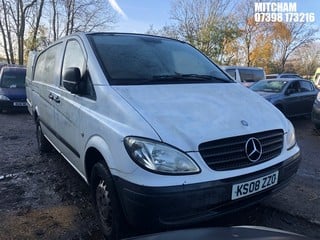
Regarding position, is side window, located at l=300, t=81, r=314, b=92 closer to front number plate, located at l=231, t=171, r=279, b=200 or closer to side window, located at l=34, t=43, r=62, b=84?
side window, located at l=34, t=43, r=62, b=84

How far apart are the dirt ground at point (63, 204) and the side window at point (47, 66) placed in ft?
4.36

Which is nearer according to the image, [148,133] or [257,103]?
[148,133]

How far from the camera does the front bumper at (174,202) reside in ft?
7.89

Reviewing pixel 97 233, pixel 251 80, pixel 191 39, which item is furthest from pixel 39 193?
pixel 191 39

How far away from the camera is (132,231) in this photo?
2793 mm

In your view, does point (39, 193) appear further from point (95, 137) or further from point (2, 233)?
point (95, 137)

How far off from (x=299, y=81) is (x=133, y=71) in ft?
28.5

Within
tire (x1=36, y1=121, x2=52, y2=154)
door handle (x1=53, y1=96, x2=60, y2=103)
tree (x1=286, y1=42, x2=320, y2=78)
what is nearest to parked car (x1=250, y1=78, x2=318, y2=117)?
tire (x1=36, y1=121, x2=52, y2=154)

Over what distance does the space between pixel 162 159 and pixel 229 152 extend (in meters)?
0.54

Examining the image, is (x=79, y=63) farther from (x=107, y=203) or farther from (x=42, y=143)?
(x=42, y=143)

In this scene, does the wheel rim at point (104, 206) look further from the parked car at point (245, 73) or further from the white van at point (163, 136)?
the parked car at point (245, 73)

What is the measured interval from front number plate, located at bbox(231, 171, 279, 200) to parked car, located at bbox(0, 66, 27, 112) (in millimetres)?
10602

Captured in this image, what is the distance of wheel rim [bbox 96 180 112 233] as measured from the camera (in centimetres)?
290

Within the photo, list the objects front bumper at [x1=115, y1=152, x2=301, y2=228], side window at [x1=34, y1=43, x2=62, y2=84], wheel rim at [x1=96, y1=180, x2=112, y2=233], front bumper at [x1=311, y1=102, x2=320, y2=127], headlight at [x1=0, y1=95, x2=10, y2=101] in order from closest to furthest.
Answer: front bumper at [x1=115, y1=152, x2=301, y2=228] < wheel rim at [x1=96, y1=180, x2=112, y2=233] < side window at [x1=34, y1=43, x2=62, y2=84] < front bumper at [x1=311, y1=102, x2=320, y2=127] < headlight at [x1=0, y1=95, x2=10, y2=101]
